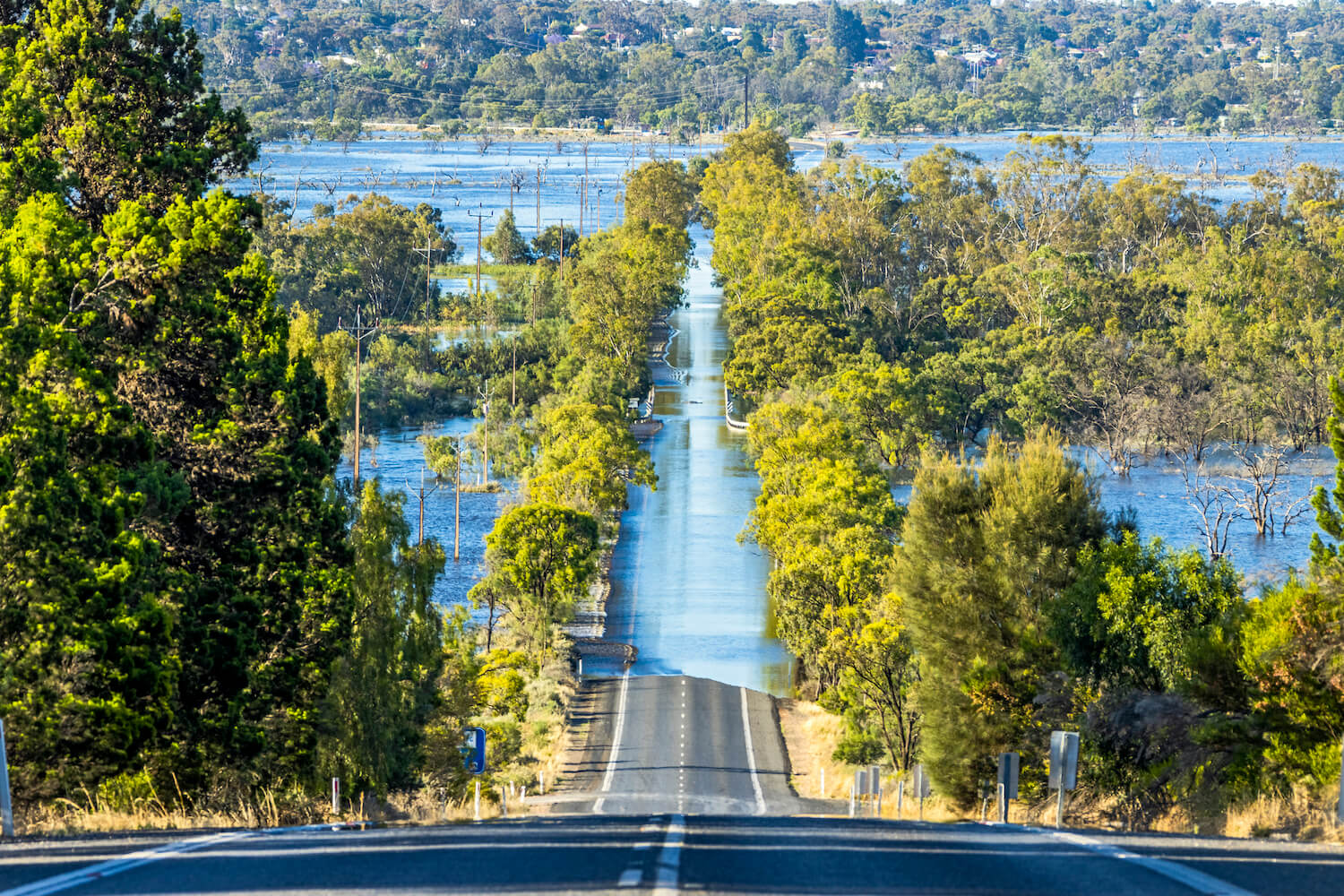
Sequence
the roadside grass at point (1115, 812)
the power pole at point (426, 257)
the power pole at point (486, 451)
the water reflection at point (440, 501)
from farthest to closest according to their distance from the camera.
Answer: the power pole at point (426, 257), the power pole at point (486, 451), the water reflection at point (440, 501), the roadside grass at point (1115, 812)

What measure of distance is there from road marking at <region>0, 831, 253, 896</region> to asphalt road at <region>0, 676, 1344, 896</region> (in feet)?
0.05

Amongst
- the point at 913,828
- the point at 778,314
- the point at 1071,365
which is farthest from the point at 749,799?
the point at 1071,365

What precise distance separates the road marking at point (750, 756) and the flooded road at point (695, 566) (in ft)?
5.70

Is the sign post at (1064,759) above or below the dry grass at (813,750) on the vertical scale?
above

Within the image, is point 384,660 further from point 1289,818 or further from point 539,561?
point 539,561

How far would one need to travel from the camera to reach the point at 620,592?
48.2 metres

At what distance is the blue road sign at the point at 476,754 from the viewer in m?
24.5

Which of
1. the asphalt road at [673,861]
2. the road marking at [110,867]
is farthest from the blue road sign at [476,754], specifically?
the road marking at [110,867]

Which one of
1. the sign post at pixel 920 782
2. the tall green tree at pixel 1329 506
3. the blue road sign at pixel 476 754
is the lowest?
the blue road sign at pixel 476 754

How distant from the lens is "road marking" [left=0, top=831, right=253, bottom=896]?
7.58 metres

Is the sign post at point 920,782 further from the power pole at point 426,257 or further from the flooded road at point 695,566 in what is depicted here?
the power pole at point 426,257

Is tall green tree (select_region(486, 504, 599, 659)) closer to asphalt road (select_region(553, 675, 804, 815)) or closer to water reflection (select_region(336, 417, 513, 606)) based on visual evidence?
asphalt road (select_region(553, 675, 804, 815))

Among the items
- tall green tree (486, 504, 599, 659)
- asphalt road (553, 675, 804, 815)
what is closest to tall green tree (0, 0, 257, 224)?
asphalt road (553, 675, 804, 815)

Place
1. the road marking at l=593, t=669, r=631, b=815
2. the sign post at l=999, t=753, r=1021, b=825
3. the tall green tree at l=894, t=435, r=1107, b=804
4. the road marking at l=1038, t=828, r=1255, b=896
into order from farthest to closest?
1. the road marking at l=593, t=669, r=631, b=815
2. the tall green tree at l=894, t=435, r=1107, b=804
3. the sign post at l=999, t=753, r=1021, b=825
4. the road marking at l=1038, t=828, r=1255, b=896
